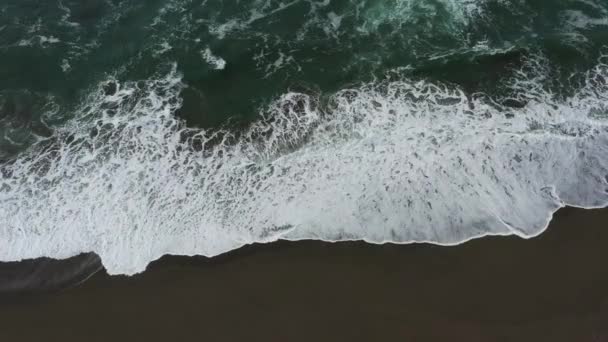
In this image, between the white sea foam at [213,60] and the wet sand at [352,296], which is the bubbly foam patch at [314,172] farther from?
the white sea foam at [213,60]

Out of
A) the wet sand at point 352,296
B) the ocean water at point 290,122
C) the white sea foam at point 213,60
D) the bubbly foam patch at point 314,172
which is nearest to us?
the wet sand at point 352,296

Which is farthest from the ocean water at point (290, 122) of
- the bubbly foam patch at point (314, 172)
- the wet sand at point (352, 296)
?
the wet sand at point (352, 296)

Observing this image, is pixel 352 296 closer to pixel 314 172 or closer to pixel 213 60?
pixel 314 172

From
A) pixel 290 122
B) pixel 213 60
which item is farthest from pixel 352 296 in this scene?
pixel 213 60

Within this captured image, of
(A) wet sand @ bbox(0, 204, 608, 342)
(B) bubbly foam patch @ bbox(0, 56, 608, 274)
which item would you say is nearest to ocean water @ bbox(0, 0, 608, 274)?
(B) bubbly foam patch @ bbox(0, 56, 608, 274)

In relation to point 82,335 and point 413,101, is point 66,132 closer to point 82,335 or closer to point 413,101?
point 82,335

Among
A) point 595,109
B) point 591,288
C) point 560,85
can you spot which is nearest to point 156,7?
point 560,85
